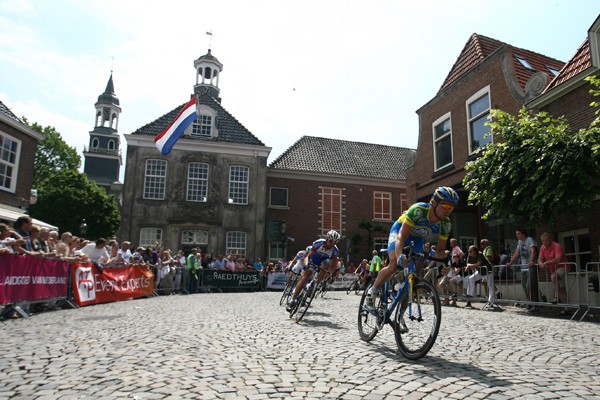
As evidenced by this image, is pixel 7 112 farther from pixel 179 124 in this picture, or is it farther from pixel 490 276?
pixel 490 276

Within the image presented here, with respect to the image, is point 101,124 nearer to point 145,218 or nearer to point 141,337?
point 145,218

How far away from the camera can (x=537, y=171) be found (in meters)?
10.0

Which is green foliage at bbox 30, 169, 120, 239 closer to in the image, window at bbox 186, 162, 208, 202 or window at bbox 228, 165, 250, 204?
window at bbox 186, 162, 208, 202

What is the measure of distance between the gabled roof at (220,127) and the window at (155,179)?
86.9 inches

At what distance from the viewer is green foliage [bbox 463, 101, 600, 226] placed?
32.0 feet

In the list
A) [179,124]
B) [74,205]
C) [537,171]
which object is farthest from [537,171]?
[74,205]

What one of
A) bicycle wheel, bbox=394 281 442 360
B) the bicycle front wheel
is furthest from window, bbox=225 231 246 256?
bicycle wheel, bbox=394 281 442 360

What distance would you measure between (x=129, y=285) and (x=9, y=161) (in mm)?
11361

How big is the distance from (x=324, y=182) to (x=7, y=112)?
2154 centimetres

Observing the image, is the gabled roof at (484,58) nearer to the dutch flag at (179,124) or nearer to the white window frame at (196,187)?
the dutch flag at (179,124)

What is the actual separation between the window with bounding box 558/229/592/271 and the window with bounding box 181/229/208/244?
23.5 meters

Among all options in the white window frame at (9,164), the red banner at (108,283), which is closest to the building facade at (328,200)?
the white window frame at (9,164)

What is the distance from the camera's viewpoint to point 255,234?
106 feet

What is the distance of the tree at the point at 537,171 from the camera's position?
9.77m
